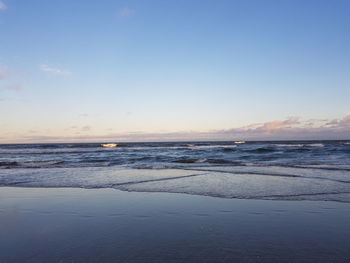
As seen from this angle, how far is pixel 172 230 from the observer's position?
4.32 metres

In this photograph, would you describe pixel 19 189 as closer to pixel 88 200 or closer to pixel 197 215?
pixel 88 200

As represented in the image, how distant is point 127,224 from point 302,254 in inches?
110

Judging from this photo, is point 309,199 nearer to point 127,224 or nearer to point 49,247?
point 127,224

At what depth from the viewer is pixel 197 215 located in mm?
5199

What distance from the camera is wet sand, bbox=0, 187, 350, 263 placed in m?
3.36

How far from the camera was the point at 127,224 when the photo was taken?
4672 millimetres

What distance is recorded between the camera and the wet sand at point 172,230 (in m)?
3.36

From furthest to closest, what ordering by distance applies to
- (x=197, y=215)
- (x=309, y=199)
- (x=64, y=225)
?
1. (x=309, y=199)
2. (x=197, y=215)
3. (x=64, y=225)

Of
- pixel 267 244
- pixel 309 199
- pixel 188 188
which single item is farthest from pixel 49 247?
pixel 309 199

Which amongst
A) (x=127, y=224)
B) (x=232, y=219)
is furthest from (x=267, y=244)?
(x=127, y=224)

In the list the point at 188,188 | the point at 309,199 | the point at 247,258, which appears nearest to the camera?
the point at 247,258

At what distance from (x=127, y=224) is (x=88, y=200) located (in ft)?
7.94

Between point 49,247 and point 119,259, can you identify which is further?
point 49,247

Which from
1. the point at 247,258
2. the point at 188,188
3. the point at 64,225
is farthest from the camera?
the point at 188,188
